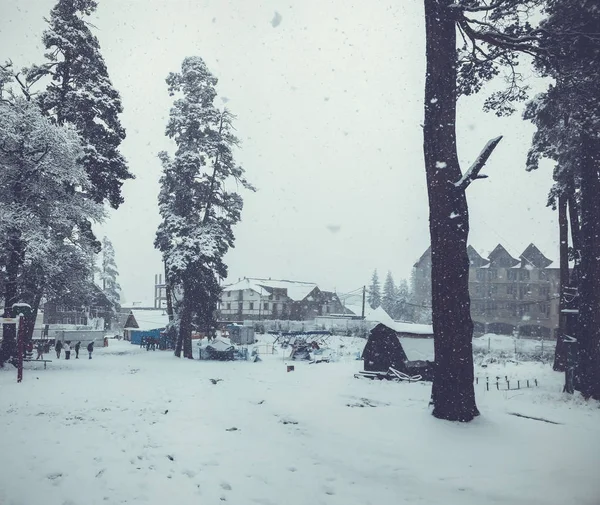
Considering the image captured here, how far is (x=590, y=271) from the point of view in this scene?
12.4 m

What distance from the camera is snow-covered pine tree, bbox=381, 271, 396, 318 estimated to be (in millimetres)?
81625

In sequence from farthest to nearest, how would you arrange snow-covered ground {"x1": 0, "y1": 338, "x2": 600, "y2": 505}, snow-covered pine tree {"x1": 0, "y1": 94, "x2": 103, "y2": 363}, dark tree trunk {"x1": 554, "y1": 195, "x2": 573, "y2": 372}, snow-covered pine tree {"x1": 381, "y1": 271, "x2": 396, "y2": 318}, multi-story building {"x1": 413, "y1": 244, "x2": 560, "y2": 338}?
snow-covered pine tree {"x1": 381, "y1": 271, "x2": 396, "y2": 318}
multi-story building {"x1": 413, "y1": 244, "x2": 560, "y2": 338}
dark tree trunk {"x1": 554, "y1": 195, "x2": 573, "y2": 372}
snow-covered pine tree {"x1": 0, "y1": 94, "x2": 103, "y2": 363}
snow-covered ground {"x1": 0, "y1": 338, "x2": 600, "y2": 505}

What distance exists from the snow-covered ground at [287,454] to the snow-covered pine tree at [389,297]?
71735mm

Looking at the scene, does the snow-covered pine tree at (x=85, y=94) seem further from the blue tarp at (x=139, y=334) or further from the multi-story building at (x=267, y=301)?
the multi-story building at (x=267, y=301)

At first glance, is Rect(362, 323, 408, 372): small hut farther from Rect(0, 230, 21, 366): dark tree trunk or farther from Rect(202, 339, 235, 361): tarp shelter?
Rect(0, 230, 21, 366): dark tree trunk

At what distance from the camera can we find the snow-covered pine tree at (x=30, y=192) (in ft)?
58.2

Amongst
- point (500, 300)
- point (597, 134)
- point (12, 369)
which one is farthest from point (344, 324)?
point (597, 134)

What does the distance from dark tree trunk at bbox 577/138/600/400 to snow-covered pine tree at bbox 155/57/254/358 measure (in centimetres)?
1987

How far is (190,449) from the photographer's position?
662cm

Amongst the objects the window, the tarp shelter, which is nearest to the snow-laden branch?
the tarp shelter

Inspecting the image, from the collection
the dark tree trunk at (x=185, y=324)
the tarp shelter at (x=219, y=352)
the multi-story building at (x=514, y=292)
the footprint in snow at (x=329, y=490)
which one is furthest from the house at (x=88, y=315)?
the footprint in snow at (x=329, y=490)

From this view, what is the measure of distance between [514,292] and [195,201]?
158 feet

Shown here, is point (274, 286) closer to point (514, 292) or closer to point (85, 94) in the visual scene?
point (514, 292)

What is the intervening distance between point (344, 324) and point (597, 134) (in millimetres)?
44447
